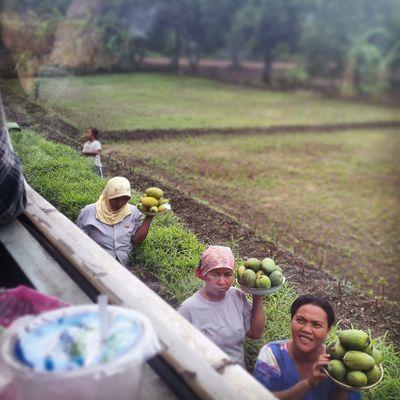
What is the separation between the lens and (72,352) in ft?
3.67

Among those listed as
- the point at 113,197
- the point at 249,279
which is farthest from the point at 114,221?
the point at 249,279

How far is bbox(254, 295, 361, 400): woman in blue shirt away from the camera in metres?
2.01

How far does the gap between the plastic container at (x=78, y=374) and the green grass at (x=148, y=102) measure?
2744 mm

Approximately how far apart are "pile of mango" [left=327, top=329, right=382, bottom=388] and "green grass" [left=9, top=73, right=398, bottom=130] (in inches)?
102

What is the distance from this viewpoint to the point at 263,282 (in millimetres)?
2303

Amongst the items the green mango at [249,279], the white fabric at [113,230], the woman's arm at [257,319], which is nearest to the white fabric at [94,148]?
the white fabric at [113,230]

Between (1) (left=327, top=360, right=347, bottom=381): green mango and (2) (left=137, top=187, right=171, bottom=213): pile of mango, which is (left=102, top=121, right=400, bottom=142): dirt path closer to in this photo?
(2) (left=137, top=187, right=171, bottom=213): pile of mango

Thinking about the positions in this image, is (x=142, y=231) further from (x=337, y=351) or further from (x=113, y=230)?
(x=337, y=351)

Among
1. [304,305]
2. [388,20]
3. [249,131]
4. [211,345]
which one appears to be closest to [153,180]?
[304,305]

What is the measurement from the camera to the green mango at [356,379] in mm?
1875

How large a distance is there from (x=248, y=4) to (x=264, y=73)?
172cm

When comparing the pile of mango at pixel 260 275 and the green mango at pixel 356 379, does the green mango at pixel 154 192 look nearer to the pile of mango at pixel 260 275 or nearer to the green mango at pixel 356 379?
the pile of mango at pixel 260 275

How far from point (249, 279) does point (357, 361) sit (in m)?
0.64

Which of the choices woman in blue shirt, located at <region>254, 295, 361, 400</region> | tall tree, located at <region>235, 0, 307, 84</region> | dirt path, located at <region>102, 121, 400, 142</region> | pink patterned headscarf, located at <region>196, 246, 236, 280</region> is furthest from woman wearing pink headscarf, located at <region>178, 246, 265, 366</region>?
tall tree, located at <region>235, 0, 307, 84</region>
